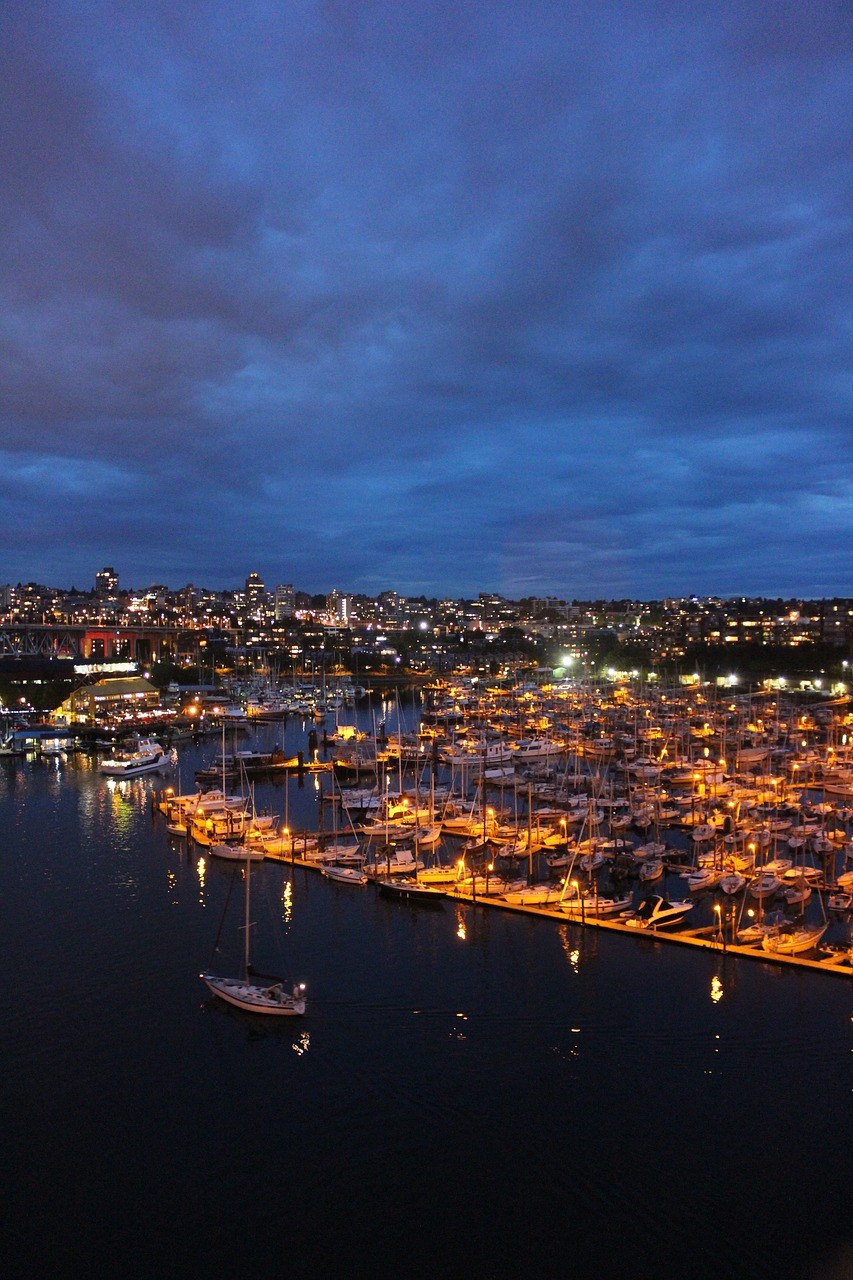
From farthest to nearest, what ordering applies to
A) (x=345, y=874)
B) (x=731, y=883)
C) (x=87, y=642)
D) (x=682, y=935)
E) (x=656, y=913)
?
1. (x=87, y=642)
2. (x=345, y=874)
3. (x=731, y=883)
4. (x=656, y=913)
5. (x=682, y=935)

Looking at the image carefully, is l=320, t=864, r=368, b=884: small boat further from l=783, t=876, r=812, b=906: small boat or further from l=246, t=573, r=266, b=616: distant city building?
l=246, t=573, r=266, b=616: distant city building

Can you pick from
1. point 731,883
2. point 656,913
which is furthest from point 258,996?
point 731,883

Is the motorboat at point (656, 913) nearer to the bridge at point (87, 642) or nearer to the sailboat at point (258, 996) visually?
the sailboat at point (258, 996)

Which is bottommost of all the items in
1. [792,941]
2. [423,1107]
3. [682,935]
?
[423,1107]

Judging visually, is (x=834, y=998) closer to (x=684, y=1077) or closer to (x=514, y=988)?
(x=684, y=1077)

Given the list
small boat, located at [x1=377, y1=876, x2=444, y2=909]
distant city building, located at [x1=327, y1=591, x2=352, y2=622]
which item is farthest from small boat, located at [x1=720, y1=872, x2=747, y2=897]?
distant city building, located at [x1=327, y1=591, x2=352, y2=622]

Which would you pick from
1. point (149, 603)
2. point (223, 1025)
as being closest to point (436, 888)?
point (223, 1025)

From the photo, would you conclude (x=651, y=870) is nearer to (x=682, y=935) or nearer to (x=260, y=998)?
(x=682, y=935)
